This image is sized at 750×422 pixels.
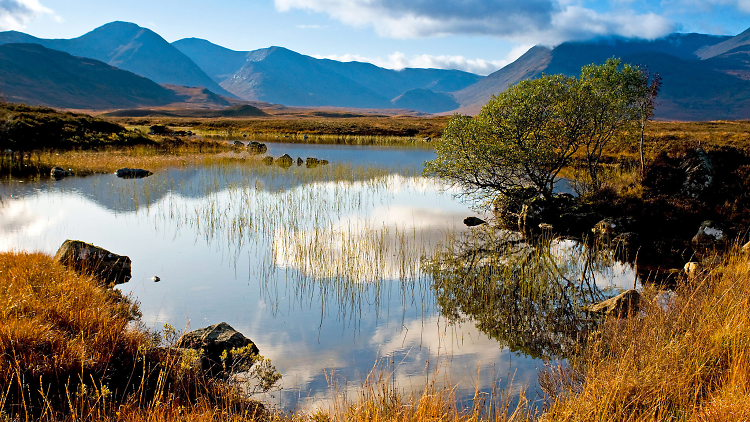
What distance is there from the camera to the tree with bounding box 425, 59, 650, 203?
63.2 ft

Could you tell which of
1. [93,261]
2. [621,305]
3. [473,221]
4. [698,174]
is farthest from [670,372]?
[698,174]

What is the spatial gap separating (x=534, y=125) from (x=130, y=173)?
23.5 metres

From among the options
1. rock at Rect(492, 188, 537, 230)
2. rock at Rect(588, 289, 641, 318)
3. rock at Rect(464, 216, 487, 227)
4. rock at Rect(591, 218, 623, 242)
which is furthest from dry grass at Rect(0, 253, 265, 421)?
rock at Rect(492, 188, 537, 230)

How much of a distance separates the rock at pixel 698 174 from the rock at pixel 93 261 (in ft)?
68.6

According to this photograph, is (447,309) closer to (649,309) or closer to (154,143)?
(649,309)

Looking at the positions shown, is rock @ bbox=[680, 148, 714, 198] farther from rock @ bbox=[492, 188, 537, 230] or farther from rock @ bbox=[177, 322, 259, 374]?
→ rock @ bbox=[177, 322, 259, 374]

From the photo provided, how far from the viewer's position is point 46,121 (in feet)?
121

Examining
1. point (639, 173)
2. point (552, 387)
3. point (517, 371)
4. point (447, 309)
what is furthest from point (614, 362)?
point (639, 173)

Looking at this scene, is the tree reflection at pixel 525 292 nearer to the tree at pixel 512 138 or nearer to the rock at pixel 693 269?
the rock at pixel 693 269

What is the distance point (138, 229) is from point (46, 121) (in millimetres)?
29706

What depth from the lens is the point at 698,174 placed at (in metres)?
18.1

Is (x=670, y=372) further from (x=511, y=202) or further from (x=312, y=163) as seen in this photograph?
(x=312, y=163)

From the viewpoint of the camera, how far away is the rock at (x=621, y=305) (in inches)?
339

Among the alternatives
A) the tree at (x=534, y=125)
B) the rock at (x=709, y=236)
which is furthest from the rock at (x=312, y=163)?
the rock at (x=709, y=236)
